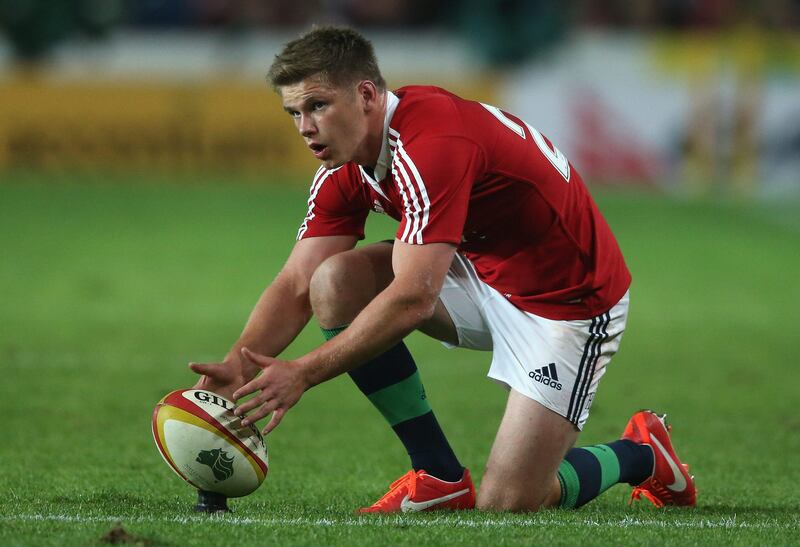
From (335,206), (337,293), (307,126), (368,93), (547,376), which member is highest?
(368,93)

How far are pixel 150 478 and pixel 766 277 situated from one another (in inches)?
371

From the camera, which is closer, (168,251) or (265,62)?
(168,251)

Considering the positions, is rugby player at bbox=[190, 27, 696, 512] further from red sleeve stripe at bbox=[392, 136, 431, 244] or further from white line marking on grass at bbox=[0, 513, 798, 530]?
white line marking on grass at bbox=[0, 513, 798, 530]

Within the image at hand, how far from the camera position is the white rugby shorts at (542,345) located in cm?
476

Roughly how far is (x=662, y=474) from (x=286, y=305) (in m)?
1.49

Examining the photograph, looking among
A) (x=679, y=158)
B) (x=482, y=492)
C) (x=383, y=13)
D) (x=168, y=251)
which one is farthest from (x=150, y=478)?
(x=383, y=13)

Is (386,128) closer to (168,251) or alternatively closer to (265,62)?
(168,251)

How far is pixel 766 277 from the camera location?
1331 centimetres

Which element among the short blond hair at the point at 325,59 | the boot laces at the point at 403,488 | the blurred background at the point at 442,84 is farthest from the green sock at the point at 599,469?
the blurred background at the point at 442,84

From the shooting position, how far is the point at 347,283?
468 centimetres

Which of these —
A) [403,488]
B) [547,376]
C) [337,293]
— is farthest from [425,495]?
[337,293]

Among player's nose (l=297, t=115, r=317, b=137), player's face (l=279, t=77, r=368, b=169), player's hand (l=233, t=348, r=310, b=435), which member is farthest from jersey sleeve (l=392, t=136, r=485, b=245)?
player's hand (l=233, t=348, r=310, b=435)

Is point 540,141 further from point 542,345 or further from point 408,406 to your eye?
point 408,406

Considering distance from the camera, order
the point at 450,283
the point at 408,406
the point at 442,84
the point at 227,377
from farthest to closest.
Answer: the point at 442,84
the point at 450,283
the point at 408,406
the point at 227,377
